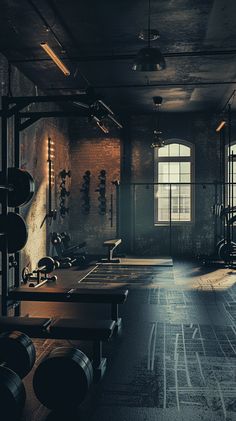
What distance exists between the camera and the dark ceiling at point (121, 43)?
545 centimetres

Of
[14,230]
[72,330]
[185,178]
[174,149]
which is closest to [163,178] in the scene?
[185,178]

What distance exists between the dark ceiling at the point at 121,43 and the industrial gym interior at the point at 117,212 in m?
0.03

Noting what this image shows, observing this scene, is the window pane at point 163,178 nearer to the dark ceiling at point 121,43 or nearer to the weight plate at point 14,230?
the dark ceiling at point 121,43

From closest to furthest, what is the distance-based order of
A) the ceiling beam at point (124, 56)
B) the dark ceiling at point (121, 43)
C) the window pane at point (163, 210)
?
the dark ceiling at point (121, 43) → the ceiling beam at point (124, 56) → the window pane at point (163, 210)

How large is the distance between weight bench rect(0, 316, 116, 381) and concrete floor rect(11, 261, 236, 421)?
177 millimetres

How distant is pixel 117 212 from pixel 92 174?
3.90ft

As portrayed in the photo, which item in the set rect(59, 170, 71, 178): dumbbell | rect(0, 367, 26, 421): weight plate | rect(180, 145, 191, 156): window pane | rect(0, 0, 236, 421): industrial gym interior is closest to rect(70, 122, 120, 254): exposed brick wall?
rect(0, 0, 236, 421): industrial gym interior

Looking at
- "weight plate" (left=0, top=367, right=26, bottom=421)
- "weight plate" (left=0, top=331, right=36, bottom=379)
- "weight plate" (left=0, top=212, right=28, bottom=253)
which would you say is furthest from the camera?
"weight plate" (left=0, top=212, right=28, bottom=253)

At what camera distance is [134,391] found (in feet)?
11.1

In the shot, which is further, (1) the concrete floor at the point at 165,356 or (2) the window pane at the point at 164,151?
(2) the window pane at the point at 164,151

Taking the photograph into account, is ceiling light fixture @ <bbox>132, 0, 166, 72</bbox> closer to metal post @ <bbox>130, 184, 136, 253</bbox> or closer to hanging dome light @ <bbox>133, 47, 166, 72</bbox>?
hanging dome light @ <bbox>133, 47, 166, 72</bbox>

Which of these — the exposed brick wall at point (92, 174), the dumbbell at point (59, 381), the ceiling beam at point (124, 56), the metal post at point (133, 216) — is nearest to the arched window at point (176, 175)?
the metal post at point (133, 216)

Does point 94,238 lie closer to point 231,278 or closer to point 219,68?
point 231,278

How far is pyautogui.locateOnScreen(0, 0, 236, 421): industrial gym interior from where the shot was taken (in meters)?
3.39
